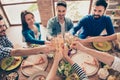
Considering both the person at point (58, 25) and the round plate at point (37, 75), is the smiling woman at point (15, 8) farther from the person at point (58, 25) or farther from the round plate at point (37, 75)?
the round plate at point (37, 75)

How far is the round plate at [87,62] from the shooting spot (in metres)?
1.94

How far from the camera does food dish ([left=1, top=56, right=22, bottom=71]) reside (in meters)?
2.04

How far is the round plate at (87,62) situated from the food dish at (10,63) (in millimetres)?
709

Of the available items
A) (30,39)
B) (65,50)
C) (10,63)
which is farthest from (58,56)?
(30,39)

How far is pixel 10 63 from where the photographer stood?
2.09m

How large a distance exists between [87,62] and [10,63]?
0.98 meters

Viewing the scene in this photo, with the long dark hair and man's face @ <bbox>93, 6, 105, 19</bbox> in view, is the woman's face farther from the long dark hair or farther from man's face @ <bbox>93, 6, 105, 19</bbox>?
man's face @ <bbox>93, 6, 105, 19</bbox>

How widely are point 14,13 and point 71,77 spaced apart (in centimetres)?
338

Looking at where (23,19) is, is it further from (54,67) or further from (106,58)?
(106,58)

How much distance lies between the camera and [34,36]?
2852mm

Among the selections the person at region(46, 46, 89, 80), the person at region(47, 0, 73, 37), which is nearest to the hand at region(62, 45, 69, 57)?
the person at region(46, 46, 89, 80)

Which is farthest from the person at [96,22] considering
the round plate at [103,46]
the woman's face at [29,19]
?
the woman's face at [29,19]

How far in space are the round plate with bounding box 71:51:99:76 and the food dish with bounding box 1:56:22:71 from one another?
709 millimetres

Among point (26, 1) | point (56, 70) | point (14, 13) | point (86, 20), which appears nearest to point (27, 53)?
point (56, 70)
